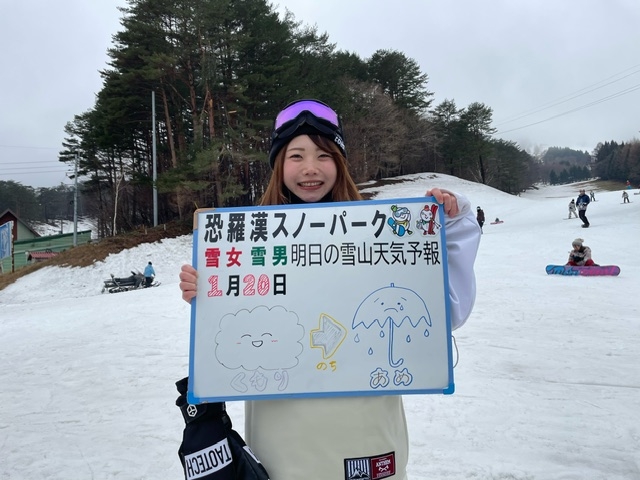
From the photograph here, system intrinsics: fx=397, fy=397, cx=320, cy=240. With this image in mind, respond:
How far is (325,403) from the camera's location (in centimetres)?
144

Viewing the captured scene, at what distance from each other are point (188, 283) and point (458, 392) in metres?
3.68

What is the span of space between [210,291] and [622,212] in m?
25.5

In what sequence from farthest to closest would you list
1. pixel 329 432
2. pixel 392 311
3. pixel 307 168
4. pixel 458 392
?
pixel 458 392 < pixel 307 168 < pixel 392 311 < pixel 329 432

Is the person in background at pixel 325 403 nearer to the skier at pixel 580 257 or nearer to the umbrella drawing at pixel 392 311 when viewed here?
the umbrella drawing at pixel 392 311

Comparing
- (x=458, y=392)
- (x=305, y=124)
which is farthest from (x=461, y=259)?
(x=458, y=392)

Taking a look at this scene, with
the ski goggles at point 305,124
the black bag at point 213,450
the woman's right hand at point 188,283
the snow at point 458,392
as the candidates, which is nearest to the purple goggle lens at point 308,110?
the ski goggles at point 305,124

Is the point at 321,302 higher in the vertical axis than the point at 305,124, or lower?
lower

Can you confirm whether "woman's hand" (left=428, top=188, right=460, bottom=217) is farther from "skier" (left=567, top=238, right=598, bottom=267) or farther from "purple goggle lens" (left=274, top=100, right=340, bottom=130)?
"skier" (left=567, top=238, right=598, bottom=267)

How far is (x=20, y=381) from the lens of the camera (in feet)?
17.3

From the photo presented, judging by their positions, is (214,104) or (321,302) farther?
(214,104)

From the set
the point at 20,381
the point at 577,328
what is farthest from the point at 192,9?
the point at 577,328

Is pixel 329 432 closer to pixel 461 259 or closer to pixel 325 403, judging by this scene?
pixel 325 403

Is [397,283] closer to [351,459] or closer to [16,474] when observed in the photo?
[351,459]

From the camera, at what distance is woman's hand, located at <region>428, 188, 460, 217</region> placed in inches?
60.7
